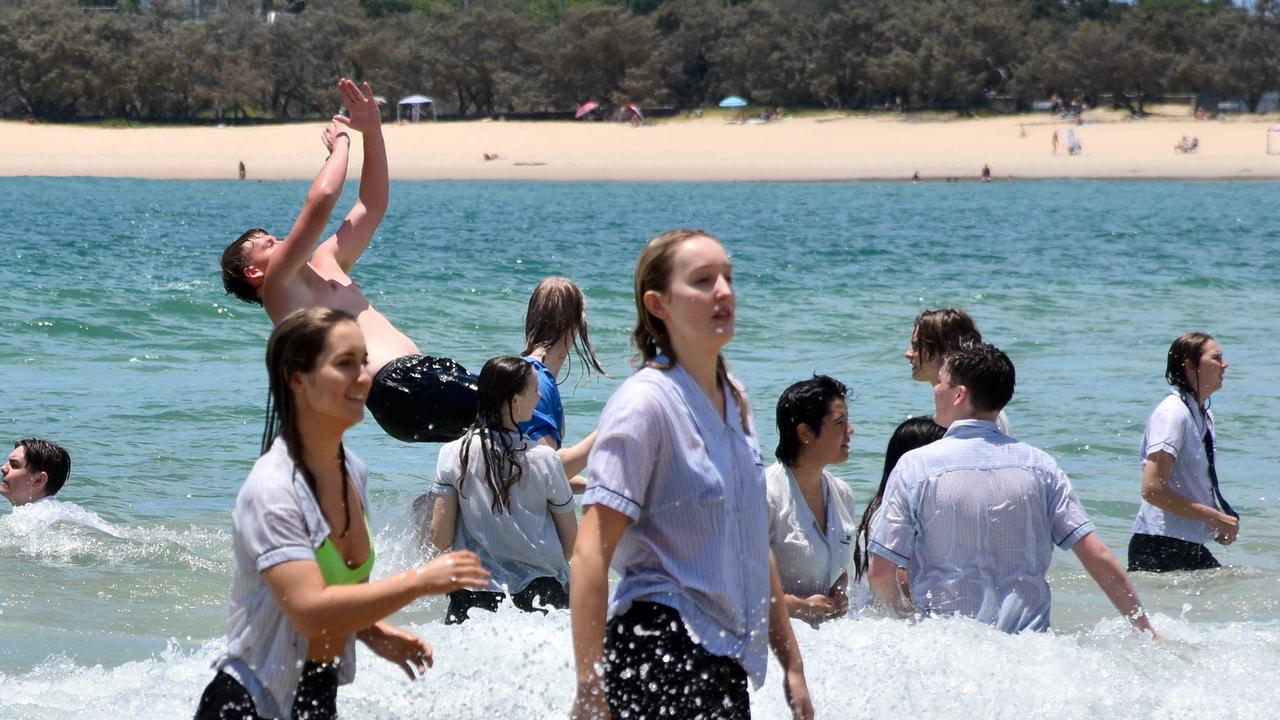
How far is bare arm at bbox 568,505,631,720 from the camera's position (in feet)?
10.8

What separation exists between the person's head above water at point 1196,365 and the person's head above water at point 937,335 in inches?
57.1

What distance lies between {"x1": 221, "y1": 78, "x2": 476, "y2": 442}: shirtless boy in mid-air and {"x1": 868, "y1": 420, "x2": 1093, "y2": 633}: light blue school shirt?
5.36 ft

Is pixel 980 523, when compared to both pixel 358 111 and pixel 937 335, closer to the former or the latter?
pixel 937 335

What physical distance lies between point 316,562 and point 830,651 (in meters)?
2.42

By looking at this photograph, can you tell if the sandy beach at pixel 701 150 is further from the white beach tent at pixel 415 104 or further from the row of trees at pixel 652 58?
the row of trees at pixel 652 58

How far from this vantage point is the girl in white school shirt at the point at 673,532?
3.33 metres

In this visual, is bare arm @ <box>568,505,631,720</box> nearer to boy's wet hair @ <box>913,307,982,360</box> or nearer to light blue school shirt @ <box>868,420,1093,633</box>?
light blue school shirt @ <box>868,420,1093,633</box>

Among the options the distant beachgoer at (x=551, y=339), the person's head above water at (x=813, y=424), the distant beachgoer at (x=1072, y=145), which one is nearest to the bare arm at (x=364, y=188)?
the distant beachgoer at (x=551, y=339)

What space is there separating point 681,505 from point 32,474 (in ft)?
19.0

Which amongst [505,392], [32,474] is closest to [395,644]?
[505,392]

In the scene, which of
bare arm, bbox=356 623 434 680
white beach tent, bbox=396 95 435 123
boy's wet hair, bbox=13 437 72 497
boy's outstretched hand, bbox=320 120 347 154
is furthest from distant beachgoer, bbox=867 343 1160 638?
white beach tent, bbox=396 95 435 123

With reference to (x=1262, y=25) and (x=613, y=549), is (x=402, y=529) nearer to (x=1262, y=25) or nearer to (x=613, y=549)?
(x=613, y=549)

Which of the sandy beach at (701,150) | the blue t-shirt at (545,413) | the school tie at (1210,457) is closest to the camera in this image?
the blue t-shirt at (545,413)

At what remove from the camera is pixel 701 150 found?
7006 cm
